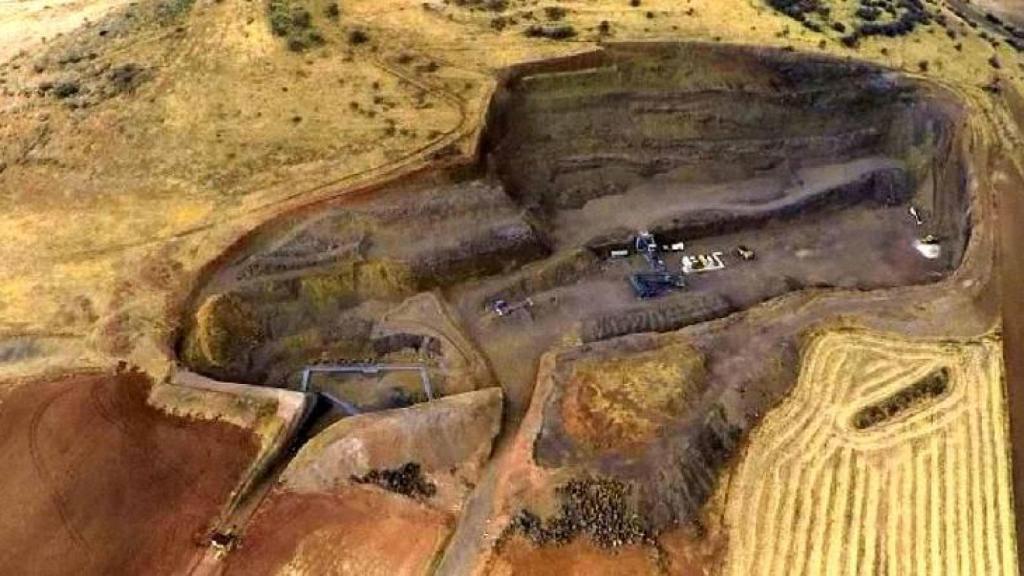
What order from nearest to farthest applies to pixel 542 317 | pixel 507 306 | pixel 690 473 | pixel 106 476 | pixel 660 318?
pixel 106 476 → pixel 690 473 → pixel 660 318 → pixel 542 317 → pixel 507 306

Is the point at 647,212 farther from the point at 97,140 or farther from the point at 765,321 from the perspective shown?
the point at 97,140

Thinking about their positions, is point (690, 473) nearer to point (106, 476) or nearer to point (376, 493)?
point (376, 493)

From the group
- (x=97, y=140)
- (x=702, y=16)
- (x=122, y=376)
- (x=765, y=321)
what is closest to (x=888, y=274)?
(x=765, y=321)

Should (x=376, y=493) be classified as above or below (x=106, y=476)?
below

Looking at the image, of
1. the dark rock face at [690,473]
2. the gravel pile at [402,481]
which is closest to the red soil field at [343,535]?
→ the gravel pile at [402,481]

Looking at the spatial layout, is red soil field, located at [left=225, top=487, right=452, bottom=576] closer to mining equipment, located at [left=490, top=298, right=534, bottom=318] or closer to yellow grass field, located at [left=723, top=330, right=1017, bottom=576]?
mining equipment, located at [left=490, top=298, right=534, bottom=318]

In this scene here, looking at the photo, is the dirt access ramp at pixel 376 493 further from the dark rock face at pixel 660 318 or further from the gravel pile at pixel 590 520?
the dark rock face at pixel 660 318

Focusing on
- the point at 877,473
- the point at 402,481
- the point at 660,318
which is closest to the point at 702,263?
the point at 660,318
